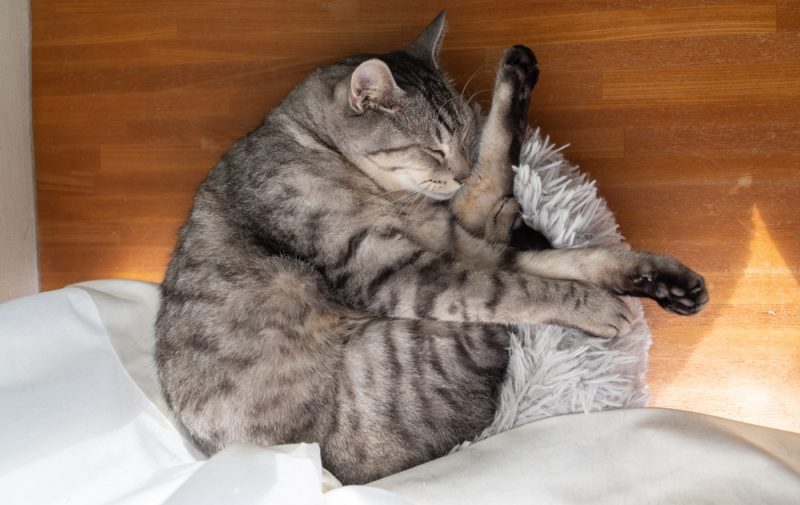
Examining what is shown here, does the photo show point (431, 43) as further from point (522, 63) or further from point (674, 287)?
point (674, 287)

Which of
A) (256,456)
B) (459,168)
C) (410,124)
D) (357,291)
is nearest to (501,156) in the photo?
(459,168)

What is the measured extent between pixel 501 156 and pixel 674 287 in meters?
0.52

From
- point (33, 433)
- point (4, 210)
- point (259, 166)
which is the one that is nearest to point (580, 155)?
point (259, 166)

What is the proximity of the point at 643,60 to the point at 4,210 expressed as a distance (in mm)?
1800

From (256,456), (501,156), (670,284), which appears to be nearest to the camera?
(256,456)

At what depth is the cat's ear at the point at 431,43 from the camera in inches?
67.5

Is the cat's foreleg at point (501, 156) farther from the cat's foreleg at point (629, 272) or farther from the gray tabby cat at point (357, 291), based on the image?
the cat's foreleg at point (629, 272)

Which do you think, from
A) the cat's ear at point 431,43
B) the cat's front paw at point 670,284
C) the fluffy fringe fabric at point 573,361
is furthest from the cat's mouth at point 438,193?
the cat's front paw at point 670,284

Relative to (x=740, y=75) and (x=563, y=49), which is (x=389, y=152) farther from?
(x=740, y=75)

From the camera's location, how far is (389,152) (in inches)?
65.2

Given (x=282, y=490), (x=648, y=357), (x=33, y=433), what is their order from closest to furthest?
(x=282, y=490)
(x=33, y=433)
(x=648, y=357)

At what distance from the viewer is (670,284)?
151 cm

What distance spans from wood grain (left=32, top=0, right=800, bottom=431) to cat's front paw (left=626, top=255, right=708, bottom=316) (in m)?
0.28

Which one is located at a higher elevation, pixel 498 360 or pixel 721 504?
pixel 498 360
